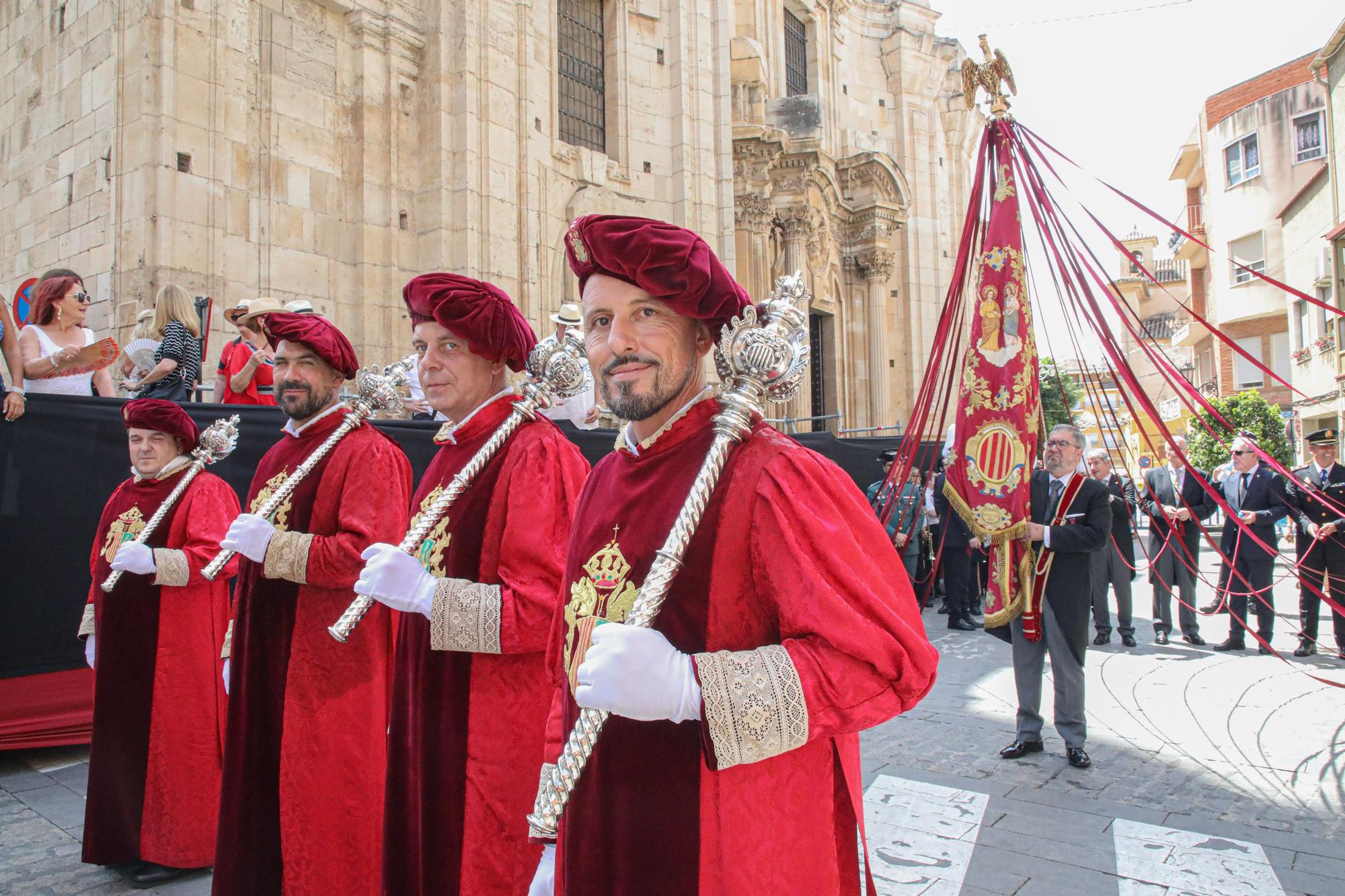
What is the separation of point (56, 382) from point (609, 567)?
5.80 meters

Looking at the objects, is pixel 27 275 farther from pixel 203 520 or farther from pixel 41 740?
pixel 203 520

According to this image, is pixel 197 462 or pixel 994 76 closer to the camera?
pixel 197 462

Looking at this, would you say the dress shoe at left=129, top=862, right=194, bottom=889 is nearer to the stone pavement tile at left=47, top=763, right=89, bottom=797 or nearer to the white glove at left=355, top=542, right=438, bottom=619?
the stone pavement tile at left=47, top=763, right=89, bottom=797

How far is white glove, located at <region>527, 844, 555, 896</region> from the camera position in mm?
1936

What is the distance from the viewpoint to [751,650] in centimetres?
164

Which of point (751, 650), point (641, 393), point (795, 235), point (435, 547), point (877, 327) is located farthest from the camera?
point (877, 327)

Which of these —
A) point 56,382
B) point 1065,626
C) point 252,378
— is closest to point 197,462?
point 56,382

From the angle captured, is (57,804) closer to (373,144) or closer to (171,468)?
(171,468)

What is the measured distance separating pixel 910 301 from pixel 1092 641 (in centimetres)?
1737

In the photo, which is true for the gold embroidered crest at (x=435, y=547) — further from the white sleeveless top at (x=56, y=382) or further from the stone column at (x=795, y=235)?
the stone column at (x=795, y=235)

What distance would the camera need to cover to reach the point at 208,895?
368 centimetres

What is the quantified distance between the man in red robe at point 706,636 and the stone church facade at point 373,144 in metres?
9.35

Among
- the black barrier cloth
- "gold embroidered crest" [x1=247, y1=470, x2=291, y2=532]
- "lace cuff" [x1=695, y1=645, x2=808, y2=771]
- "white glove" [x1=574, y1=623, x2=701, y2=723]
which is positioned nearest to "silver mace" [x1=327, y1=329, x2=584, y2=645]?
"gold embroidered crest" [x1=247, y1=470, x2=291, y2=532]

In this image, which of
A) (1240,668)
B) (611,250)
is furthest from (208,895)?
(1240,668)
